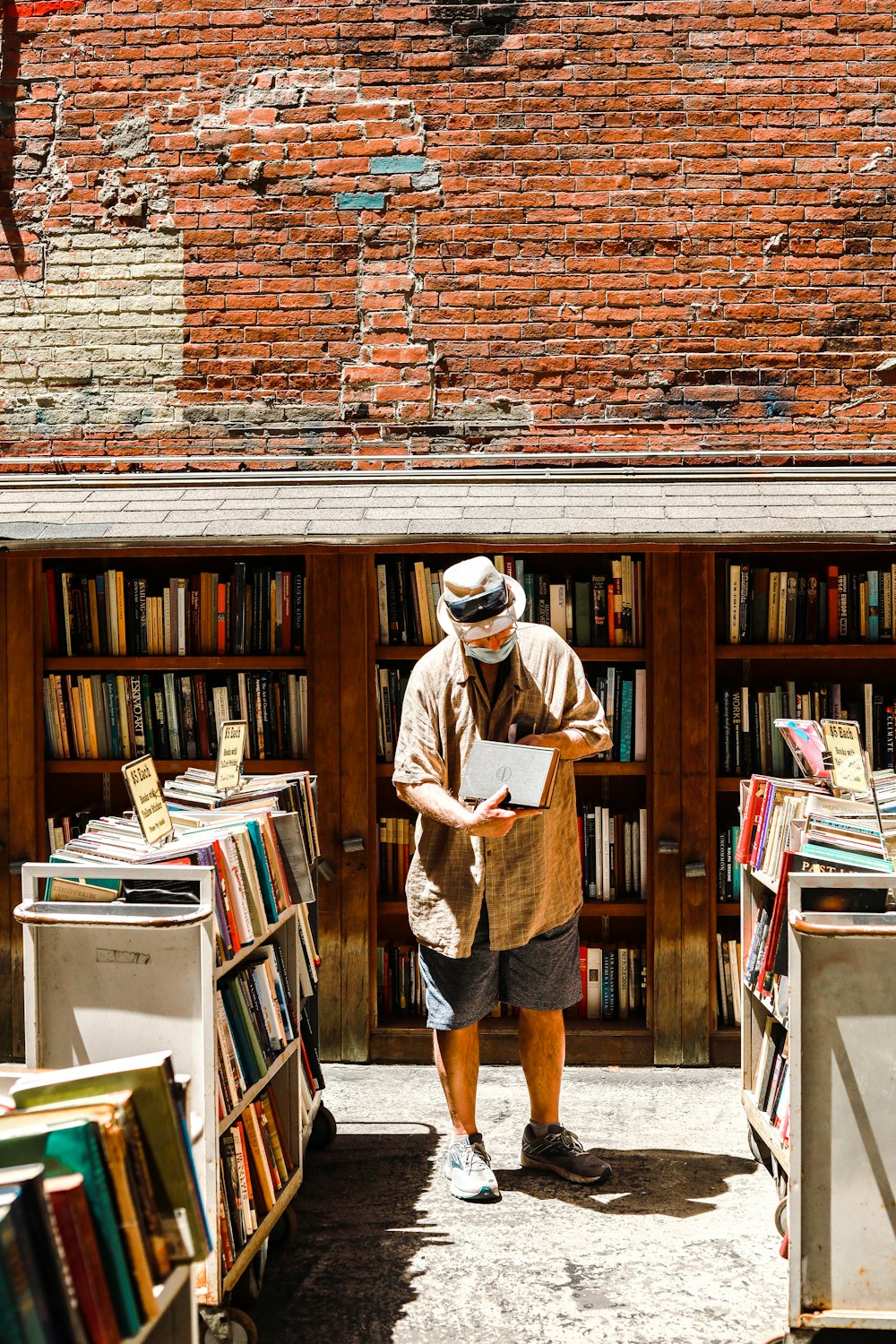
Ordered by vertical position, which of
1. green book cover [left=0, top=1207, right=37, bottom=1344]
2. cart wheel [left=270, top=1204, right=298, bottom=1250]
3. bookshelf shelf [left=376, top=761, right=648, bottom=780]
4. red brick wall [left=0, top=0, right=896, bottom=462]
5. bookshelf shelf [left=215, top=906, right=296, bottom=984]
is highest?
red brick wall [left=0, top=0, right=896, bottom=462]

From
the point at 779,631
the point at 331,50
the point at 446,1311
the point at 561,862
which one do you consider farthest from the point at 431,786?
the point at 331,50

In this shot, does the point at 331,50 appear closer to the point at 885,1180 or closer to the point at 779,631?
the point at 779,631

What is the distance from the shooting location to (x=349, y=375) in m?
5.00

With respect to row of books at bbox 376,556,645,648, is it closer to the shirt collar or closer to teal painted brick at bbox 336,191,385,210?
the shirt collar

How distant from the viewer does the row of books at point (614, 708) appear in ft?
15.0

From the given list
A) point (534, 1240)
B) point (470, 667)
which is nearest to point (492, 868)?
point (470, 667)

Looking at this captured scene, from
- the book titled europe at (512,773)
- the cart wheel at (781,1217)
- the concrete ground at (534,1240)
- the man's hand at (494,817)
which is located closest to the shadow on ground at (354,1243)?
the concrete ground at (534,1240)

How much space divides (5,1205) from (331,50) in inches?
196

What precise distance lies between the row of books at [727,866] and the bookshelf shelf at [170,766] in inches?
68.1

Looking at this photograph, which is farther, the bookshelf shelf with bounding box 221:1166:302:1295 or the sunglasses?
the sunglasses

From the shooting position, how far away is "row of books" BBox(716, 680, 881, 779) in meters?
4.55

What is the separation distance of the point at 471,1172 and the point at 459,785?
1141mm

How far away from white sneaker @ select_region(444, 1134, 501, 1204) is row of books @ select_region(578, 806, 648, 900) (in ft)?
4.70

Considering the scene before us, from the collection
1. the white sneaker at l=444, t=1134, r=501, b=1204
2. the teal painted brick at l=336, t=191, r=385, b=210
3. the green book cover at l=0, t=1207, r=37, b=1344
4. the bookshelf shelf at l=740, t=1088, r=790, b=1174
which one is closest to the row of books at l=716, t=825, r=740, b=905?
the bookshelf shelf at l=740, t=1088, r=790, b=1174
